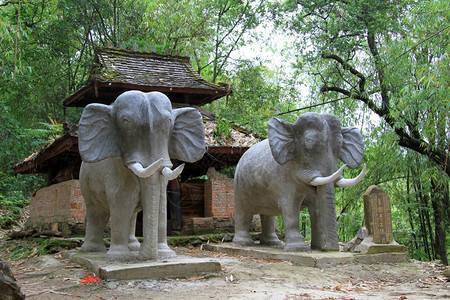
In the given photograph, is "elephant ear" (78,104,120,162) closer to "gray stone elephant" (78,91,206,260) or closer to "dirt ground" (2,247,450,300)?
"gray stone elephant" (78,91,206,260)

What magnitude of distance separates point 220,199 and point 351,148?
3369 millimetres

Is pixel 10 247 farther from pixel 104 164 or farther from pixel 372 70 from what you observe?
pixel 372 70

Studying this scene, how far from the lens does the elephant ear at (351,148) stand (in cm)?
788

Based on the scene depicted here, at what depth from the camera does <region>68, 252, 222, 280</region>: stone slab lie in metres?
5.18

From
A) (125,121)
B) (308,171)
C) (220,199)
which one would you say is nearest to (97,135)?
(125,121)

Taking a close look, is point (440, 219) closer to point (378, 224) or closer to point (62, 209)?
point (378, 224)

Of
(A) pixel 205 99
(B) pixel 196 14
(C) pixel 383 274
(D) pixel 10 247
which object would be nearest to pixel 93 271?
(C) pixel 383 274

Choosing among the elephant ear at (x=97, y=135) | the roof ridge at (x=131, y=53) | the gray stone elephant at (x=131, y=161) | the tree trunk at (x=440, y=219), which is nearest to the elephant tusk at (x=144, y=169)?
the gray stone elephant at (x=131, y=161)

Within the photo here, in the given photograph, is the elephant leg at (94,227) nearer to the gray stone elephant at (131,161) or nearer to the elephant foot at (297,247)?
the gray stone elephant at (131,161)

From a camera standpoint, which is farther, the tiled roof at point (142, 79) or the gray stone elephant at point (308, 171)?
the tiled roof at point (142, 79)

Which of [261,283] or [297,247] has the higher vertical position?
[297,247]

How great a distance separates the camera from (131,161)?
5855 millimetres

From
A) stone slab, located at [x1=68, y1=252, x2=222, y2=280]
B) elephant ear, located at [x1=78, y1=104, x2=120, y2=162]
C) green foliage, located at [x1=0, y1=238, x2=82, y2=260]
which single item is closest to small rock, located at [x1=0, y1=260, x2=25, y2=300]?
stone slab, located at [x1=68, y1=252, x2=222, y2=280]

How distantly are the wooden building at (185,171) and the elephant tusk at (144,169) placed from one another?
3466 mm
